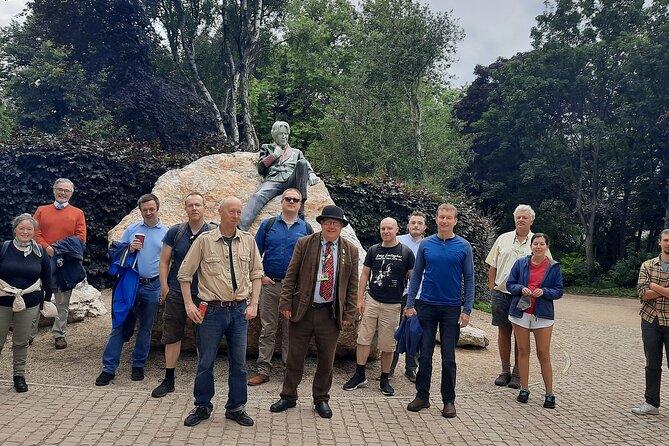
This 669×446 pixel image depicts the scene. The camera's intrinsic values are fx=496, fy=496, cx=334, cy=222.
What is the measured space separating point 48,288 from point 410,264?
150 inches

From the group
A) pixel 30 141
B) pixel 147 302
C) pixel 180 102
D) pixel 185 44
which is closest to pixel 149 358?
pixel 147 302

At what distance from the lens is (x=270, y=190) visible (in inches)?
278

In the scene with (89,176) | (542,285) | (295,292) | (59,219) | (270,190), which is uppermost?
(89,176)

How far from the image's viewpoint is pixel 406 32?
18453 mm

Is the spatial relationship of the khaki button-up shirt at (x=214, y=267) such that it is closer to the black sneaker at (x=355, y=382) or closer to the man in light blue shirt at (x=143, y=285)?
the man in light blue shirt at (x=143, y=285)

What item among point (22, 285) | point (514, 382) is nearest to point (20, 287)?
point (22, 285)

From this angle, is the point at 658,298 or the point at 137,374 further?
the point at 137,374

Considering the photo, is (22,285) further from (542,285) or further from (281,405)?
(542,285)

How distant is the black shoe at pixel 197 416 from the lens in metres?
4.11

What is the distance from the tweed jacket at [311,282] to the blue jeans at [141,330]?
5.35ft

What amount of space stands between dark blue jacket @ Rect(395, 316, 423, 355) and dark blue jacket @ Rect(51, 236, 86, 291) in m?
4.00

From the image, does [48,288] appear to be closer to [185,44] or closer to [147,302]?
[147,302]

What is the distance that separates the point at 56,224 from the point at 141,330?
1.86m

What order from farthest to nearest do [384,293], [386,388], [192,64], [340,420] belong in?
[192,64] → [384,293] → [386,388] → [340,420]
